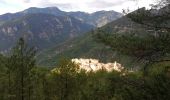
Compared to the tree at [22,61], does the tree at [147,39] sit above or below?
above

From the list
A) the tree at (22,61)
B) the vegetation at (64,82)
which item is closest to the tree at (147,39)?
the vegetation at (64,82)

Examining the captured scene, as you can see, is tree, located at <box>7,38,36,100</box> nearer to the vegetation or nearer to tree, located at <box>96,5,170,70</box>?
the vegetation

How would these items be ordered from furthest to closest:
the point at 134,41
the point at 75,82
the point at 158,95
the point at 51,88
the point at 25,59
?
1. the point at 51,88
2. the point at 75,82
3. the point at 25,59
4. the point at 134,41
5. the point at 158,95

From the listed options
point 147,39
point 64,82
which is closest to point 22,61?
point 64,82

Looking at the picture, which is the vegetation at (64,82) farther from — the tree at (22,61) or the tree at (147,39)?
the tree at (147,39)

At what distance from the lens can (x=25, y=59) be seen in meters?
43.6

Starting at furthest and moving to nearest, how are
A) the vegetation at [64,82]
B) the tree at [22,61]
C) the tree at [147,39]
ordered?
the tree at [22,61] < the tree at [147,39] < the vegetation at [64,82]

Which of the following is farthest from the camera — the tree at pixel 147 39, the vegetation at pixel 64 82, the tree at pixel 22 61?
the tree at pixel 22 61

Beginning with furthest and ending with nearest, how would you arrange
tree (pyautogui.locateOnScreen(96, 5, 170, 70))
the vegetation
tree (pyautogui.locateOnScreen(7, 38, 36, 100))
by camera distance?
tree (pyautogui.locateOnScreen(7, 38, 36, 100)), tree (pyautogui.locateOnScreen(96, 5, 170, 70)), the vegetation

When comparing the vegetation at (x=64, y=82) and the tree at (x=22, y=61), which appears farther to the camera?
the tree at (x=22, y=61)

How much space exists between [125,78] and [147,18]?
3.33 meters

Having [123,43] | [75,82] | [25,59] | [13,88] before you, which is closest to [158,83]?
[123,43]

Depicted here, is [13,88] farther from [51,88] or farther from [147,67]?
[147,67]

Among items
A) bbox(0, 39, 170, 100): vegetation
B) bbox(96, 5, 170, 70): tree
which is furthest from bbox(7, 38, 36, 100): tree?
bbox(96, 5, 170, 70): tree
